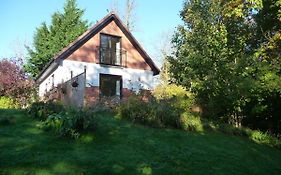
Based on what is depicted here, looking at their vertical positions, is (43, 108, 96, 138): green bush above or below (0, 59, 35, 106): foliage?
below

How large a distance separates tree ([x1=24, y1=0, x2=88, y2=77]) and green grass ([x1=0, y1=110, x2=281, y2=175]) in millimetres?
26808

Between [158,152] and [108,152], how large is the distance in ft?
4.61

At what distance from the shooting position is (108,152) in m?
8.51

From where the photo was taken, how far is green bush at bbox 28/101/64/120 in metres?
11.2

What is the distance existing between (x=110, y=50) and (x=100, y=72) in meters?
1.97

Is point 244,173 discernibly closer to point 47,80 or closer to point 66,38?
point 47,80

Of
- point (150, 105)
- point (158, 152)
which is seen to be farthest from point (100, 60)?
point (158, 152)

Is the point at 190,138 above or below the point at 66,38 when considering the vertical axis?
below

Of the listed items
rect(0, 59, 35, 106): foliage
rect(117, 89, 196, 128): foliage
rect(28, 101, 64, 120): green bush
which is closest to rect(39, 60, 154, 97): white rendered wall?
rect(0, 59, 35, 106): foliage

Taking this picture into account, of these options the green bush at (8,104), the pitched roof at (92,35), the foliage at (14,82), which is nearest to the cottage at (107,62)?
the pitched roof at (92,35)

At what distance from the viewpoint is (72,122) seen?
9242mm

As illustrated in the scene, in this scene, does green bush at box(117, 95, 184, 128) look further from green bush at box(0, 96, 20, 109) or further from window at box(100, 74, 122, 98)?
window at box(100, 74, 122, 98)

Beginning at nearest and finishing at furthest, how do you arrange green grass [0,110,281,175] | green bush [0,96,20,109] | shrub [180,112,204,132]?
1. green grass [0,110,281,175]
2. shrub [180,112,204,132]
3. green bush [0,96,20,109]

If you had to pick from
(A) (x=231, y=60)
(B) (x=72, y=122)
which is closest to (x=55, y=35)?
(A) (x=231, y=60)
